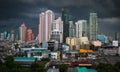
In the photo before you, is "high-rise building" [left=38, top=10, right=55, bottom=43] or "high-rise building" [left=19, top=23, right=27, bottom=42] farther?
"high-rise building" [left=19, top=23, right=27, bottom=42]

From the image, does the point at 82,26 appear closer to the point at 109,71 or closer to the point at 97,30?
the point at 97,30

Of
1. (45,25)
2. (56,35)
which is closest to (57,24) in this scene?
(45,25)

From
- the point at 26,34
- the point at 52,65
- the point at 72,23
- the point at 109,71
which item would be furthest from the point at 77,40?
the point at 109,71

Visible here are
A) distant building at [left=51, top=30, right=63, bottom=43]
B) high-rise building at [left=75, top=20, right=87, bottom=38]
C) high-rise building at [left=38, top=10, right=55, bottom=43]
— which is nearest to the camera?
distant building at [left=51, top=30, right=63, bottom=43]

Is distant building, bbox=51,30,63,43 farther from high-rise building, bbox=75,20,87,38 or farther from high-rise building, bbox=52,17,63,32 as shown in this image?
high-rise building, bbox=75,20,87,38

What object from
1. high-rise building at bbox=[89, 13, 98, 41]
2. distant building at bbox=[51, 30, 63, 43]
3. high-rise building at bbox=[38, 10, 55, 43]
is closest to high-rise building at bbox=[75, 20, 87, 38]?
high-rise building at bbox=[89, 13, 98, 41]

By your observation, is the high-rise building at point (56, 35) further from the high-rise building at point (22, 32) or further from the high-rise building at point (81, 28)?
the high-rise building at point (22, 32)

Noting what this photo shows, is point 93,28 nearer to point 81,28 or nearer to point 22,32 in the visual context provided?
point 81,28

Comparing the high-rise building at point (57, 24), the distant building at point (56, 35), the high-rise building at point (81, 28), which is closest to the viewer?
the distant building at point (56, 35)

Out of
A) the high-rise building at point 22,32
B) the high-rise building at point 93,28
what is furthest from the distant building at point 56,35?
the high-rise building at point 22,32

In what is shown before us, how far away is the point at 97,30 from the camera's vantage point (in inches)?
1897

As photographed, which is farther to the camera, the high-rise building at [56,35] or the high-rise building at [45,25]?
the high-rise building at [45,25]

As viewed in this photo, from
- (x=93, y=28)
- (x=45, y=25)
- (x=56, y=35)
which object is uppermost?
(x=45, y=25)

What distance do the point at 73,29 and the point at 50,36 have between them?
9.15 meters
